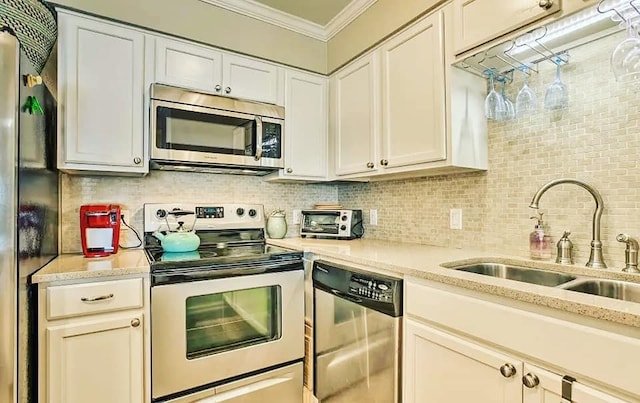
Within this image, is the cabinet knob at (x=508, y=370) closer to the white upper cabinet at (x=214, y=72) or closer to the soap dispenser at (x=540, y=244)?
the soap dispenser at (x=540, y=244)

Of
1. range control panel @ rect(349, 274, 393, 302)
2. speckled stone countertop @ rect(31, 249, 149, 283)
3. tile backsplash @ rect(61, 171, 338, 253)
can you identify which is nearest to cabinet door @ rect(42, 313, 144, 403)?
speckled stone countertop @ rect(31, 249, 149, 283)

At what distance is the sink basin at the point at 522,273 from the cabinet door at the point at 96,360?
1.43 metres

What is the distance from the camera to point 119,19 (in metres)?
1.73

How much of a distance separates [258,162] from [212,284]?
80cm

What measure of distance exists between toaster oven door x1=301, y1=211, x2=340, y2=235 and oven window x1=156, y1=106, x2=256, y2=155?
684mm

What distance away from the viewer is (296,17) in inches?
87.7

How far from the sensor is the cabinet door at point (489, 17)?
121cm

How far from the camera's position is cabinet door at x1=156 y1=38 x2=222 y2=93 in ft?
6.07

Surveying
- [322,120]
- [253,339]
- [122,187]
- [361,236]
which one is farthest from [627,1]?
[122,187]

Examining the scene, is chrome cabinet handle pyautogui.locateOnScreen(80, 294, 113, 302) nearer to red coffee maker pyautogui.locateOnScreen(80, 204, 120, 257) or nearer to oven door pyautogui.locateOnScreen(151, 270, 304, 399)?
oven door pyautogui.locateOnScreen(151, 270, 304, 399)

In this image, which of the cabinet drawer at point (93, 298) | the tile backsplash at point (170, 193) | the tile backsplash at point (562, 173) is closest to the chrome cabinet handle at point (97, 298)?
the cabinet drawer at point (93, 298)

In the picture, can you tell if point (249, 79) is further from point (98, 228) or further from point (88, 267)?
point (88, 267)

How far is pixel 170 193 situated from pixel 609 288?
2207mm

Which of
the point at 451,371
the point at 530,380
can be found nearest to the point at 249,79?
the point at 451,371
